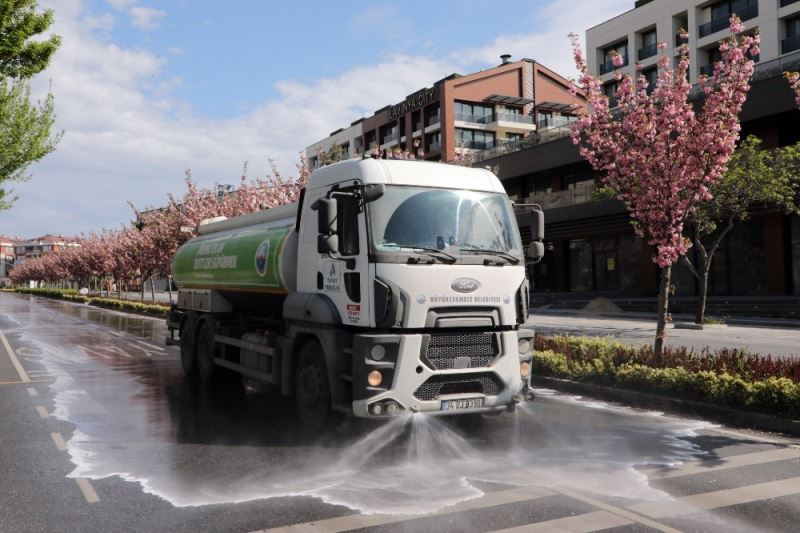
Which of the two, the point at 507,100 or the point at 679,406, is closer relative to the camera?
the point at 679,406

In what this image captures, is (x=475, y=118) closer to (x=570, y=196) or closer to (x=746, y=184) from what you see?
(x=570, y=196)

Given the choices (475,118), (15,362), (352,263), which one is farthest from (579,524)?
(475,118)

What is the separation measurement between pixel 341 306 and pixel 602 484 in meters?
3.37

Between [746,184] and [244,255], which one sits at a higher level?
[746,184]

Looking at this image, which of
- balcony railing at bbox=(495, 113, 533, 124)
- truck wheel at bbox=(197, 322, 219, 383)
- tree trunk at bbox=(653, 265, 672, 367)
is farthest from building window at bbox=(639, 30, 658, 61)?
truck wheel at bbox=(197, 322, 219, 383)

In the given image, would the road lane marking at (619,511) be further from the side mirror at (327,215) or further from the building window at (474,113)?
the building window at (474,113)

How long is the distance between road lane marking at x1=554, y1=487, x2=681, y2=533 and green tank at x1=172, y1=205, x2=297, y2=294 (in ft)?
15.5

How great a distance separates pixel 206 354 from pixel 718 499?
30.1 feet

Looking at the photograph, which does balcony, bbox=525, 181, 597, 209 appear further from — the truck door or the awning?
the truck door

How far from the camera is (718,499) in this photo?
5.68 m

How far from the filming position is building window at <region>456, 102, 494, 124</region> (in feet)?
217

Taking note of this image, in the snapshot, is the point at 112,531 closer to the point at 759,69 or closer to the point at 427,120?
the point at 759,69

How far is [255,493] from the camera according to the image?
5.99 m

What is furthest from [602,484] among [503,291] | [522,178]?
[522,178]
